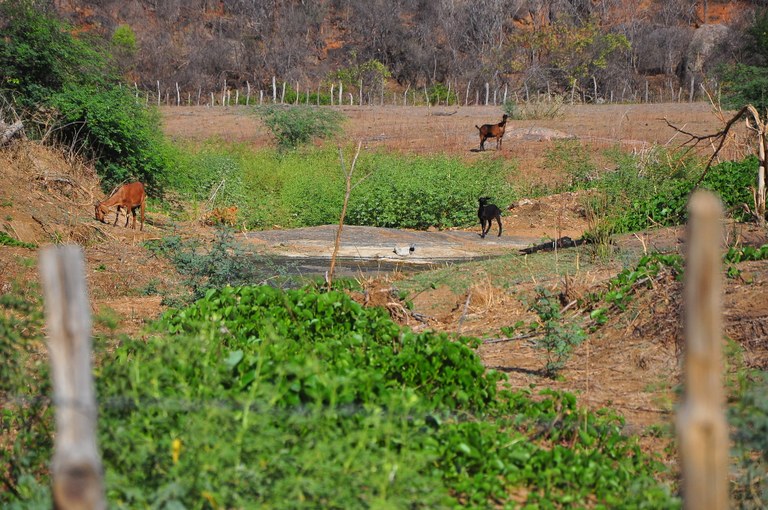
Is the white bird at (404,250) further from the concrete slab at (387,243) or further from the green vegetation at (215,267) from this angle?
the green vegetation at (215,267)

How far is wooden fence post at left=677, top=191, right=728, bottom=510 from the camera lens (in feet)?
8.14

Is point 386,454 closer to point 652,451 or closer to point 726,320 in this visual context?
point 652,451

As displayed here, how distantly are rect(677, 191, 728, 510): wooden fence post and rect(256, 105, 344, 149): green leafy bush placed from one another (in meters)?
25.9

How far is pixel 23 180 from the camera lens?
16.5 m

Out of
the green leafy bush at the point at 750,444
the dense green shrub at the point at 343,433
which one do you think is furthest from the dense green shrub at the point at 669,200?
the green leafy bush at the point at 750,444

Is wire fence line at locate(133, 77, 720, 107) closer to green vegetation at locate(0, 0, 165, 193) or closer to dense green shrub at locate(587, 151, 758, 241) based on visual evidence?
green vegetation at locate(0, 0, 165, 193)

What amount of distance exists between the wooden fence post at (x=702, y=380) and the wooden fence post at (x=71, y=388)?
1.68 m

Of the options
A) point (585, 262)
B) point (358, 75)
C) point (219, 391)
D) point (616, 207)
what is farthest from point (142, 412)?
point (358, 75)

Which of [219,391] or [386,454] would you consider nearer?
[386,454]

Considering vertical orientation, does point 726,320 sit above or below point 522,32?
below

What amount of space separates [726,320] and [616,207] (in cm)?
806

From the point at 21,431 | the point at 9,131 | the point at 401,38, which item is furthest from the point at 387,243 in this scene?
the point at 401,38

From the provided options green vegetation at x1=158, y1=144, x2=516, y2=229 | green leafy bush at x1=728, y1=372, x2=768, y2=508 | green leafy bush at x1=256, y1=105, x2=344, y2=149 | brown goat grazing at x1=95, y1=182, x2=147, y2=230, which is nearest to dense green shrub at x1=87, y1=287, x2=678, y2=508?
green leafy bush at x1=728, y1=372, x2=768, y2=508

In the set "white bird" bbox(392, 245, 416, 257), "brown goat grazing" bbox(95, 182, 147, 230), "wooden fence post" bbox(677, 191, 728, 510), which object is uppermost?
"wooden fence post" bbox(677, 191, 728, 510)
